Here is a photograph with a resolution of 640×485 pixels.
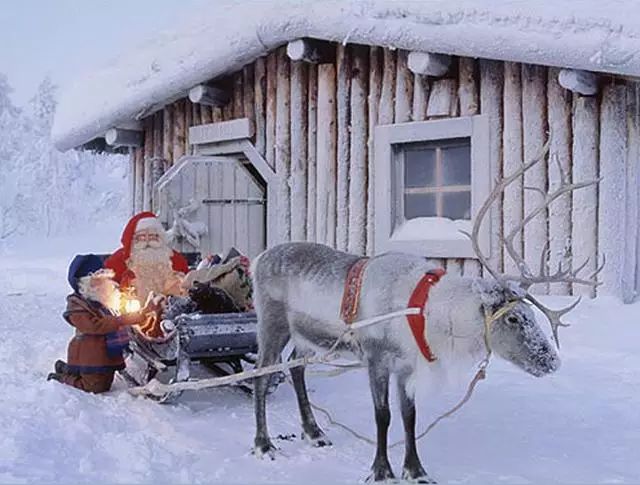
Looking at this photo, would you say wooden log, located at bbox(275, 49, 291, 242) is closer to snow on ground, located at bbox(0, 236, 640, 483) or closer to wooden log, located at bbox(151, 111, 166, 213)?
wooden log, located at bbox(151, 111, 166, 213)

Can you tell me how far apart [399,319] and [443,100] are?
159 inches

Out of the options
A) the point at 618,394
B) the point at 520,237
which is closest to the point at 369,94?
the point at 520,237

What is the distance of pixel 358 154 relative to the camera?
8320 mm

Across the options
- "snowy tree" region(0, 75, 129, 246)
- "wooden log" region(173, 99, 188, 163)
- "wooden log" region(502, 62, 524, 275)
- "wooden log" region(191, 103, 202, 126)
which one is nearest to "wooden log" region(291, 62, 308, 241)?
"wooden log" region(191, 103, 202, 126)

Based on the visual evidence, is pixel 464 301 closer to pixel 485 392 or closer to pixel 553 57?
pixel 485 392

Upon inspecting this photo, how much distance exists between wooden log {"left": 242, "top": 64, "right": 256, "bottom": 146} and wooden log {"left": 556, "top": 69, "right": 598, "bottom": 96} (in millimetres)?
4056

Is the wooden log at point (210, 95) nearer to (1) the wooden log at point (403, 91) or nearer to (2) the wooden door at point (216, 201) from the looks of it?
(2) the wooden door at point (216, 201)

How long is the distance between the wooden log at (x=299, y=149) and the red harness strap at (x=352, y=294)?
455 centimetres

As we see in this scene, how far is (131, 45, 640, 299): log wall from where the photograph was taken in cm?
661

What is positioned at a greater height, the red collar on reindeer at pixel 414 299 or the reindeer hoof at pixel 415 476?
the red collar on reindeer at pixel 414 299

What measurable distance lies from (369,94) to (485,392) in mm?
3759

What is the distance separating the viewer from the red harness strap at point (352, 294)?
4.25 metres

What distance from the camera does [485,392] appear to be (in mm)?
5707

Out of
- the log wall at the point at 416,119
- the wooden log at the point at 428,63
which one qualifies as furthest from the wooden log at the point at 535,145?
the wooden log at the point at 428,63
